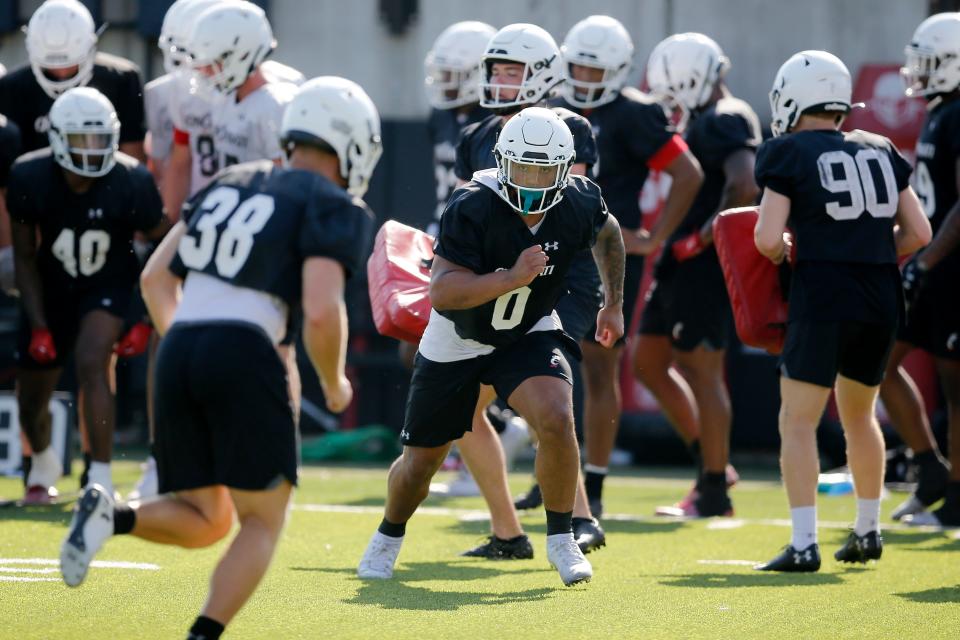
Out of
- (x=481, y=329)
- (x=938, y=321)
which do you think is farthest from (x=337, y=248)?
(x=938, y=321)

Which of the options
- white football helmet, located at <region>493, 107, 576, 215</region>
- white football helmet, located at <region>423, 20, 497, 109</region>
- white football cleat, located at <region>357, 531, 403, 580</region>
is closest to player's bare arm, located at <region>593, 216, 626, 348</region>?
white football helmet, located at <region>493, 107, 576, 215</region>

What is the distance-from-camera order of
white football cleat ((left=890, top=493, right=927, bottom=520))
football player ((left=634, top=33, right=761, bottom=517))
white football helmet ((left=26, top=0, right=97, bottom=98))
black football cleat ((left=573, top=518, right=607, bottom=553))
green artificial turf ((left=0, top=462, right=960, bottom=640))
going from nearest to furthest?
green artificial turf ((left=0, top=462, right=960, bottom=640)) < black football cleat ((left=573, top=518, right=607, bottom=553)) < white football cleat ((left=890, top=493, right=927, bottom=520)) < football player ((left=634, top=33, right=761, bottom=517)) < white football helmet ((left=26, top=0, right=97, bottom=98))

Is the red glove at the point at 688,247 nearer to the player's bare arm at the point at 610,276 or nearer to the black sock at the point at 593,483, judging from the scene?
the black sock at the point at 593,483

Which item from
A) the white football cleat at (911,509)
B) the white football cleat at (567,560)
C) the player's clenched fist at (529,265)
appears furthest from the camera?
the white football cleat at (911,509)

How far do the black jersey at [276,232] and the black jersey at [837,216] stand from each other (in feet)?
7.11

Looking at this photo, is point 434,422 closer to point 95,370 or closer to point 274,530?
point 274,530

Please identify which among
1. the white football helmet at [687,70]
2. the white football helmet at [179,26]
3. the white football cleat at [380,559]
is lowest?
the white football cleat at [380,559]

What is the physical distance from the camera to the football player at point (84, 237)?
7176 mm

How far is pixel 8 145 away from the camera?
25.6 ft

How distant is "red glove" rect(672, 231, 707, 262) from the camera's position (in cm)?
741

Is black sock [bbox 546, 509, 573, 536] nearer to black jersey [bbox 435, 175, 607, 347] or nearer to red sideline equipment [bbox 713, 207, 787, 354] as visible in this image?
black jersey [bbox 435, 175, 607, 347]

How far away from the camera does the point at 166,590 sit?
199 inches

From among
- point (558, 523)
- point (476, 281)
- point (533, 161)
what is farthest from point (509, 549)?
point (533, 161)

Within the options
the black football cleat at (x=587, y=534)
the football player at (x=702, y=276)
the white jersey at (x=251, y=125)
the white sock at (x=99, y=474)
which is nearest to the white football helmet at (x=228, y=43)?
the white jersey at (x=251, y=125)
